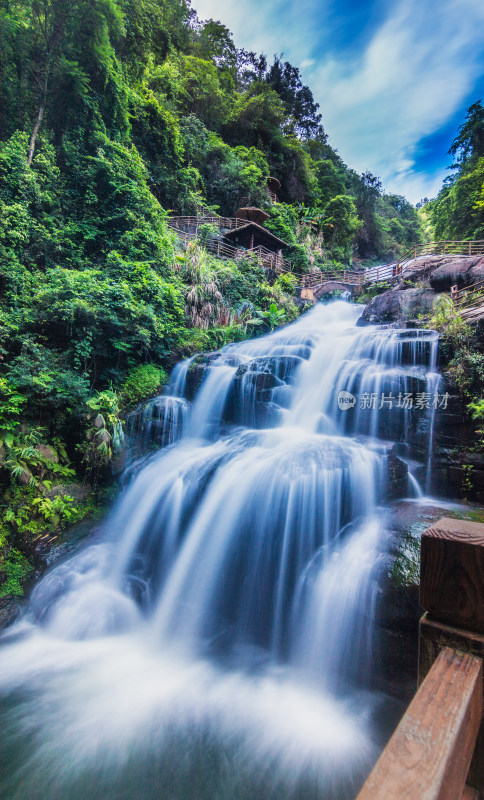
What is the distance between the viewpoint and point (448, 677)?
2.70 feet

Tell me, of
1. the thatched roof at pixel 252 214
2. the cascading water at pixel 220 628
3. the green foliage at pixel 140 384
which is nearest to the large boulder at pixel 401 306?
the cascading water at pixel 220 628

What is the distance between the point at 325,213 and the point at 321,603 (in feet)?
98.4

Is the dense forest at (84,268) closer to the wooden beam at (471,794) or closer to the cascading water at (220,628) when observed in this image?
the cascading water at (220,628)

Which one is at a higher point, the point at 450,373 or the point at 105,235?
the point at 105,235

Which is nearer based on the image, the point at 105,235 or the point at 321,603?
the point at 321,603

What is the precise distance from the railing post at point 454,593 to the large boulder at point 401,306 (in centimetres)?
1327

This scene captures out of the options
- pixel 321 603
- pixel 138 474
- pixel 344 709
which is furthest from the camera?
pixel 138 474

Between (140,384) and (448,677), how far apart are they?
8797mm

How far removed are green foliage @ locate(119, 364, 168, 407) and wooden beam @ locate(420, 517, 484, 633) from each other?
8.24 metres

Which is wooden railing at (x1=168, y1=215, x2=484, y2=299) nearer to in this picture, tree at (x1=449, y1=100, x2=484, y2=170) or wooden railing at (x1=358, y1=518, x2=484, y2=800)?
tree at (x1=449, y1=100, x2=484, y2=170)

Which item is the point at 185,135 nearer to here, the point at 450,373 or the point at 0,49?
the point at 0,49

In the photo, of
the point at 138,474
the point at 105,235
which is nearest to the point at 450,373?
the point at 138,474

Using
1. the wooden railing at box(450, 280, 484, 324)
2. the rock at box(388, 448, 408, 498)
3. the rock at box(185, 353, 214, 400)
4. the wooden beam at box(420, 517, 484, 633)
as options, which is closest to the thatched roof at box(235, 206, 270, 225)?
the wooden railing at box(450, 280, 484, 324)

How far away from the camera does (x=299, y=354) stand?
10.9 metres
